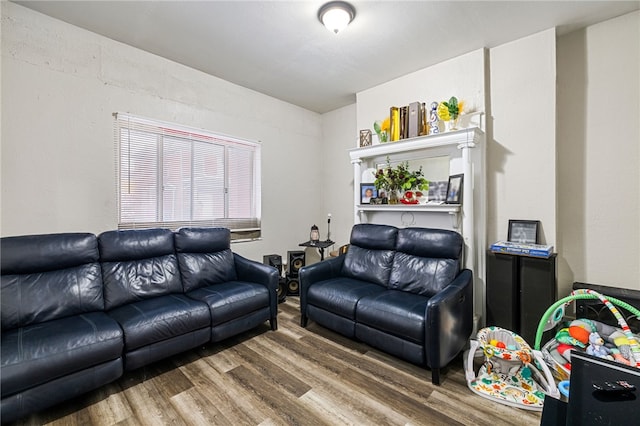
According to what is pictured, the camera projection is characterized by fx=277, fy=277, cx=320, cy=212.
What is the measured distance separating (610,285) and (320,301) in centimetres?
263

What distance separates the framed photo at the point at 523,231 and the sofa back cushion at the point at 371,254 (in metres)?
1.10

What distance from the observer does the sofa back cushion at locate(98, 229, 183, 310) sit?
2.39 m

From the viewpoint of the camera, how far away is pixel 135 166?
2932 mm

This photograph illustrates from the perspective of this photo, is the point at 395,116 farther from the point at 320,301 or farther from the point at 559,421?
the point at 559,421

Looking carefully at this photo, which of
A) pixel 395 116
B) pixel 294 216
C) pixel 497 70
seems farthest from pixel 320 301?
pixel 497 70

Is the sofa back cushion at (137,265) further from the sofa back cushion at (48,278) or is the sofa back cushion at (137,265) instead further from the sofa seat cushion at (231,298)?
the sofa seat cushion at (231,298)

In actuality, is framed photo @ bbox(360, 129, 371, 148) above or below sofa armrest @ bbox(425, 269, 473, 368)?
above

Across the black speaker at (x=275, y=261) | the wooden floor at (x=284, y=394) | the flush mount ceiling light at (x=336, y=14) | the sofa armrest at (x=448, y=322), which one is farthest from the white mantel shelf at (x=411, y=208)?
the flush mount ceiling light at (x=336, y=14)

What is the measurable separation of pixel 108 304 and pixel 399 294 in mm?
2498

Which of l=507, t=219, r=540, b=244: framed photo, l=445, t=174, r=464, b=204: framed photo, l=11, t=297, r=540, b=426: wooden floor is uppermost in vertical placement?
l=445, t=174, r=464, b=204: framed photo

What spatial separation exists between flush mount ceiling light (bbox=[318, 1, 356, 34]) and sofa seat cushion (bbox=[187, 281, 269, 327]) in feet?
8.10

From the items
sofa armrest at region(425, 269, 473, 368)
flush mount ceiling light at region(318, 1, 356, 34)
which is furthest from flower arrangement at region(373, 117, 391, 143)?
sofa armrest at region(425, 269, 473, 368)

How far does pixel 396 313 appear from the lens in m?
2.20

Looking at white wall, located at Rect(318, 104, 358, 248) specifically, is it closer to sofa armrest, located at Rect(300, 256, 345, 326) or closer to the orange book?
the orange book
